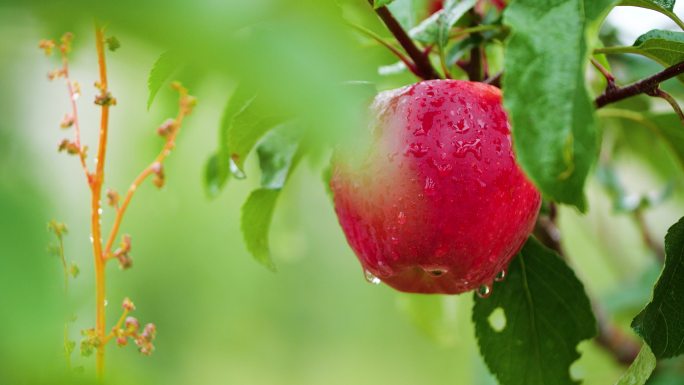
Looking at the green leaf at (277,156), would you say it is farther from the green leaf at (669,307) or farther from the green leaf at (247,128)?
the green leaf at (669,307)

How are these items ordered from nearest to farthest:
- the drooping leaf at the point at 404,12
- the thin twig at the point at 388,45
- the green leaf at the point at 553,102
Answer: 1. the green leaf at the point at 553,102
2. the thin twig at the point at 388,45
3. the drooping leaf at the point at 404,12

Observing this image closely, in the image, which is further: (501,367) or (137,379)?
(501,367)

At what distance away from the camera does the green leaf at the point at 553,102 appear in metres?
0.38

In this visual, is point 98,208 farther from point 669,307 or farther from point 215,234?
point 215,234

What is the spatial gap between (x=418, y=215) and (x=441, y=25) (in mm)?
170

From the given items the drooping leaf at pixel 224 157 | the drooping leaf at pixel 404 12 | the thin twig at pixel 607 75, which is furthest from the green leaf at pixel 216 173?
the thin twig at pixel 607 75

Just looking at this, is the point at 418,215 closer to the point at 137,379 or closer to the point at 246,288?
the point at 137,379

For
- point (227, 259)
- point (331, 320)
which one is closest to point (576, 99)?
point (227, 259)

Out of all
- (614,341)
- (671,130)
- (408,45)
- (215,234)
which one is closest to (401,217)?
(408,45)

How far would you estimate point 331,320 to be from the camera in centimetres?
212

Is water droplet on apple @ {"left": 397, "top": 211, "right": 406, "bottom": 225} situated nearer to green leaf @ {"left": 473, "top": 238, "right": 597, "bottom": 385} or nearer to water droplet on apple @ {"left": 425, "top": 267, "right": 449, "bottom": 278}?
water droplet on apple @ {"left": 425, "top": 267, "right": 449, "bottom": 278}

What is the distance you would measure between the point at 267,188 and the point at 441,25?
0.64 feet

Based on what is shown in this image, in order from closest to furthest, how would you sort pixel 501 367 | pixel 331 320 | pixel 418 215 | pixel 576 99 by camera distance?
pixel 576 99, pixel 418 215, pixel 501 367, pixel 331 320

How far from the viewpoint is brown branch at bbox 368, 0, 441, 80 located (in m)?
0.55
